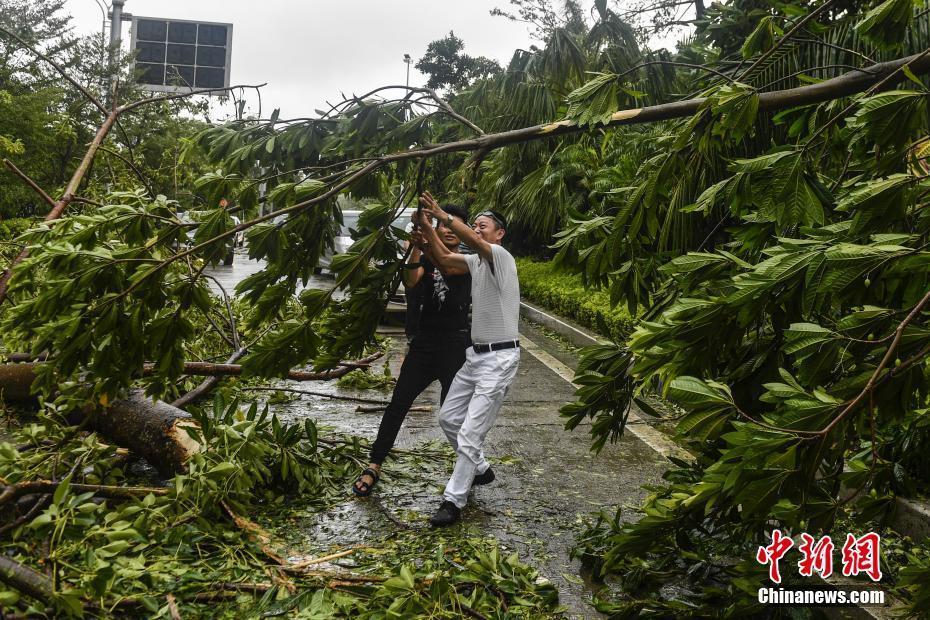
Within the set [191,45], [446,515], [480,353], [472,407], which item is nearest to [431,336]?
[480,353]

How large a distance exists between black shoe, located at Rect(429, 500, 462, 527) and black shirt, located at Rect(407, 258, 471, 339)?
47.7 inches

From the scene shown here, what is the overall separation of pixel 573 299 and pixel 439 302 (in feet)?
25.8

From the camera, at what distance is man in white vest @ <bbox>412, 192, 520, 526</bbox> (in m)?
4.92

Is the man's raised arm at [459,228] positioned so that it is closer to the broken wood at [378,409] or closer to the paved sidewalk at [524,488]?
the paved sidewalk at [524,488]

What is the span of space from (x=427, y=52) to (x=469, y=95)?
3752 cm

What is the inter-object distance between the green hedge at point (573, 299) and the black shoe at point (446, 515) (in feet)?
15.2

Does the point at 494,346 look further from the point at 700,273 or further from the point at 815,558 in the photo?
the point at 700,273

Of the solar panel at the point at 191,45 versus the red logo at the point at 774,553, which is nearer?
the red logo at the point at 774,553

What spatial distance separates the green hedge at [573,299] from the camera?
33.8ft

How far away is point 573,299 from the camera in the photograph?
43.2 feet

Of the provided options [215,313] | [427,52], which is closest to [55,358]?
[215,313]

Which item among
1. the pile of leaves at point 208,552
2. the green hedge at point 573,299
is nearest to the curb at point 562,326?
the green hedge at point 573,299

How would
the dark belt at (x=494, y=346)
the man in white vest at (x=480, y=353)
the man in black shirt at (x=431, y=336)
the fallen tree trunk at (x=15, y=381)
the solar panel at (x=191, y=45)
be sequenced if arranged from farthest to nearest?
the solar panel at (x=191, y=45) → the fallen tree trunk at (x=15, y=381) → the man in black shirt at (x=431, y=336) → the dark belt at (x=494, y=346) → the man in white vest at (x=480, y=353)

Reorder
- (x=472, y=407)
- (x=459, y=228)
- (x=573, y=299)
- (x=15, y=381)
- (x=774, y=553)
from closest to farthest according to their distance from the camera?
(x=774, y=553) → (x=459, y=228) → (x=472, y=407) → (x=15, y=381) → (x=573, y=299)
